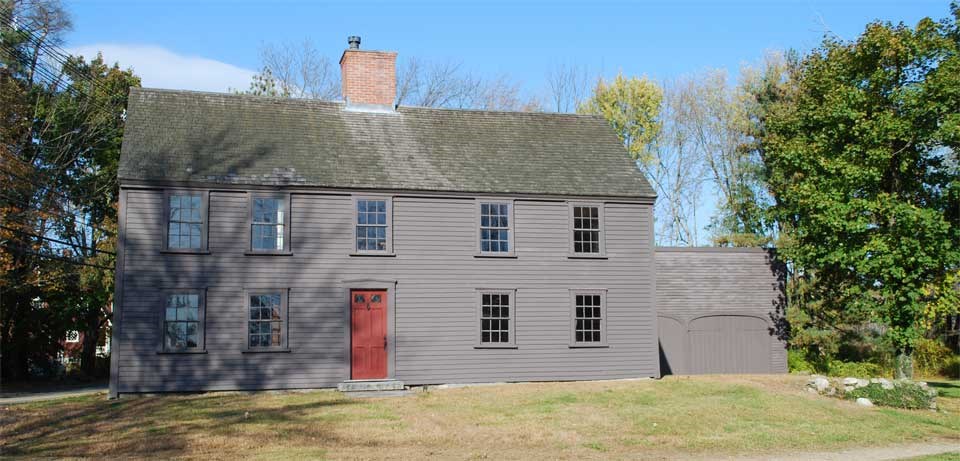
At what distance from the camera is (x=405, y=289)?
22.4m

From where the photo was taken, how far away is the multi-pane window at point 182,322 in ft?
68.6

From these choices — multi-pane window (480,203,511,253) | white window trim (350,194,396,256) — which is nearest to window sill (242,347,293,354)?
white window trim (350,194,396,256)

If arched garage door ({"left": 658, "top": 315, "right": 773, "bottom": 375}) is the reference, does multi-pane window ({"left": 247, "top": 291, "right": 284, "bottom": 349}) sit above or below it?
above

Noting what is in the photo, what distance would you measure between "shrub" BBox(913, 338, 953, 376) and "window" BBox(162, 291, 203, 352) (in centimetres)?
2588

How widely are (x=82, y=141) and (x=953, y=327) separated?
35.6m

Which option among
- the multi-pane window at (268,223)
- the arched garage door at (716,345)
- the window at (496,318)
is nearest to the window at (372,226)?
the multi-pane window at (268,223)

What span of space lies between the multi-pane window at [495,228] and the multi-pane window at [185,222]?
23.2ft

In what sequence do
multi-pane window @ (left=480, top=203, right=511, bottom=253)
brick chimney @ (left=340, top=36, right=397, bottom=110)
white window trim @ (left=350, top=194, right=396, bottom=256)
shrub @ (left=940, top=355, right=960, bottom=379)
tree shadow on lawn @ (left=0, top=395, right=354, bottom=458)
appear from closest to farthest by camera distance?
tree shadow on lawn @ (left=0, top=395, right=354, bottom=458), white window trim @ (left=350, top=194, right=396, bottom=256), multi-pane window @ (left=480, top=203, right=511, bottom=253), brick chimney @ (left=340, top=36, right=397, bottom=110), shrub @ (left=940, top=355, right=960, bottom=379)

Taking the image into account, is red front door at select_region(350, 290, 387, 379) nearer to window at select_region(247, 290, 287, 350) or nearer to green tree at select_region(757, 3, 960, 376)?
window at select_region(247, 290, 287, 350)

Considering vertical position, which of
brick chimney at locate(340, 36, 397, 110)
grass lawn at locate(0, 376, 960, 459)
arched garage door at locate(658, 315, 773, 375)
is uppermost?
brick chimney at locate(340, 36, 397, 110)

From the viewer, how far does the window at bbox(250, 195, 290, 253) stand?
21.7 meters

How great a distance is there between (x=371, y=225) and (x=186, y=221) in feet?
14.6

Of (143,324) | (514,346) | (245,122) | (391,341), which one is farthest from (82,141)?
(514,346)

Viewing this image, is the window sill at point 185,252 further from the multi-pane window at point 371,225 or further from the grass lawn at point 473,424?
the multi-pane window at point 371,225
